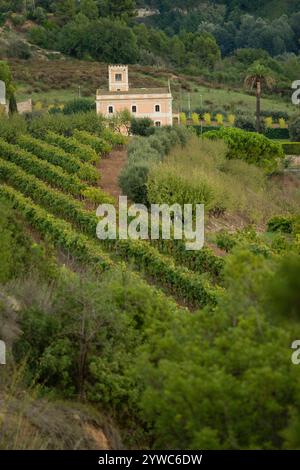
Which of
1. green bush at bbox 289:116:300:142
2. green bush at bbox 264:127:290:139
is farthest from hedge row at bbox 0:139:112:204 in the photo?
green bush at bbox 264:127:290:139

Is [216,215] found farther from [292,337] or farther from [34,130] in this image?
[292,337]

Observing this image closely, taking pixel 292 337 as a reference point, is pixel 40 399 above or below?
below

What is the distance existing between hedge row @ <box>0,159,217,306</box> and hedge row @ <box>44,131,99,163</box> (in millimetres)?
5185

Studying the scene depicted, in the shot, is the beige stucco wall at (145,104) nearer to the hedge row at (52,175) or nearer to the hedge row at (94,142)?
the hedge row at (94,142)

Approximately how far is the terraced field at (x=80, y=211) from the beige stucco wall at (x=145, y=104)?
544 inches

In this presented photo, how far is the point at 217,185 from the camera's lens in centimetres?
4188

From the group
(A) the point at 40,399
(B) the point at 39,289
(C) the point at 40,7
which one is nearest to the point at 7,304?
(B) the point at 39,289

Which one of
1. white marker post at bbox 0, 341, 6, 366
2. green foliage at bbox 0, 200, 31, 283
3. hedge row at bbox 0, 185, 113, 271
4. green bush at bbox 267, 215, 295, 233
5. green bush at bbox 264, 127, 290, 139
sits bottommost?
green bush at bbox 267, 215, 295, 233

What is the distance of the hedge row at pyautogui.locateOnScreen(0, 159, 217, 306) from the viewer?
1056 inches

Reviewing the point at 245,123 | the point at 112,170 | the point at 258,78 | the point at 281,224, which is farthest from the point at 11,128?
the point at 258,78

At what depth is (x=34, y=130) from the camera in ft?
164

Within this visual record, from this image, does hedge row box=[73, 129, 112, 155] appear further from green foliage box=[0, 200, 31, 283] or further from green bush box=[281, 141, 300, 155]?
green foliage box=[0, 200, 31, 283]
